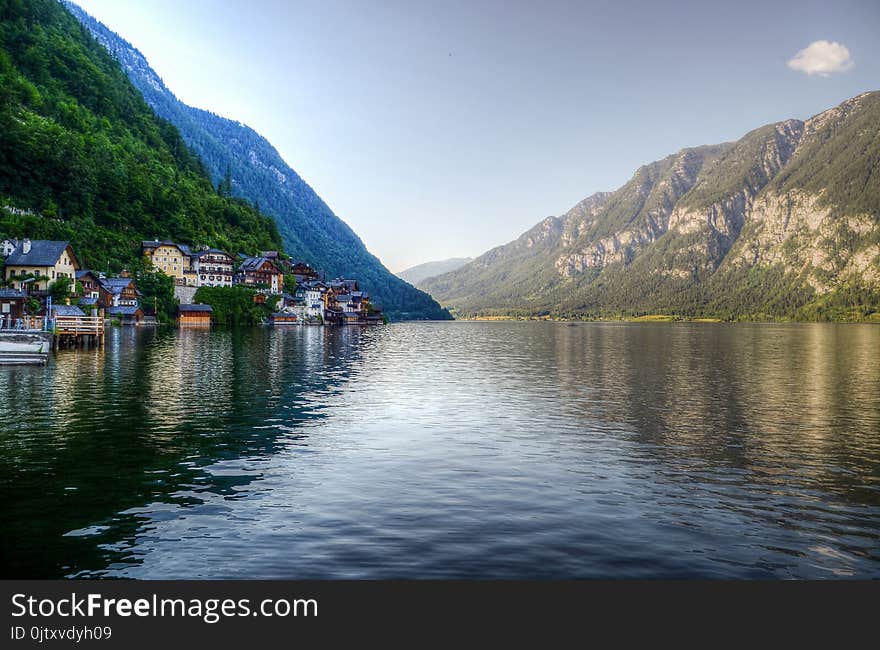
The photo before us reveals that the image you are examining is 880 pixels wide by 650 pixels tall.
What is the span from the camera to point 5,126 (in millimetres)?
156125

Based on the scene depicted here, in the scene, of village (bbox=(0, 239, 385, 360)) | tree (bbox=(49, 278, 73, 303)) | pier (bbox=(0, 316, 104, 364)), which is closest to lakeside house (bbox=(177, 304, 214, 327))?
village (bbox=(0, 239, 385, 360))

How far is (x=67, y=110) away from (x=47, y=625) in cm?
23423

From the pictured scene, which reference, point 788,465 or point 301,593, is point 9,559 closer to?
point 301,593

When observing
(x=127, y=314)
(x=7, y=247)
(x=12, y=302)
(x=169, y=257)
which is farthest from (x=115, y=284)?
(x=169, y=257)

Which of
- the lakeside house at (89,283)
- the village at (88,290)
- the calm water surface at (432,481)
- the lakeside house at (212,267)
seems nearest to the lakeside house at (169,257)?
the village at (88,290)

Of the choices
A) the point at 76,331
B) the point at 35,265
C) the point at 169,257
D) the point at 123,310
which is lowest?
the point at 76,331

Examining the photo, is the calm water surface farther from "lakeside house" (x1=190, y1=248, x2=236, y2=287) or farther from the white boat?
"lakeside house" (x1=190, y1=248, x2=236, y2=287)

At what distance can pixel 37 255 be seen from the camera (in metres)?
116

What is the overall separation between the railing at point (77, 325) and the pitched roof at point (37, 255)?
40.9 metres

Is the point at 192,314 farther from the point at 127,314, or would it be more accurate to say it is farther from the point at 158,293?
the point at 127,314

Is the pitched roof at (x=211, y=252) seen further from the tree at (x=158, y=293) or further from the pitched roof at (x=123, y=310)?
the pitched roof at (x=123, y=310)

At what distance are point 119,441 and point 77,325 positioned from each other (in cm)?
6725

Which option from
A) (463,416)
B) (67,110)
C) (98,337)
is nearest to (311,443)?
(463,416)

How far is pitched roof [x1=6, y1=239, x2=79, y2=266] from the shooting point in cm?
11474
